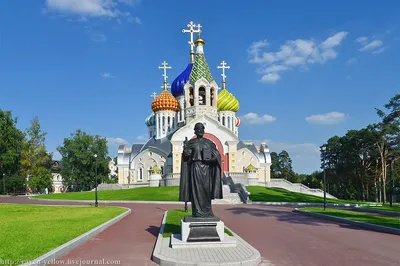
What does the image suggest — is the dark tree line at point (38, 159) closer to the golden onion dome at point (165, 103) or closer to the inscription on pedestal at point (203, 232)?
the golden onion dome at point (165, 103)

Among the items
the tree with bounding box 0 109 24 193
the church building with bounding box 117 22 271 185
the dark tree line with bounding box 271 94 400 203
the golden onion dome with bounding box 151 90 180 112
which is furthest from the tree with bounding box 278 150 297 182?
the tree with bounding box 0 109 24 193

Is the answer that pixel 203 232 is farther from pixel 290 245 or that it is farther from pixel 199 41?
pixel 199 41

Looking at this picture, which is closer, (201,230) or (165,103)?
(201,230)

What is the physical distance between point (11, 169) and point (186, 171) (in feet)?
177

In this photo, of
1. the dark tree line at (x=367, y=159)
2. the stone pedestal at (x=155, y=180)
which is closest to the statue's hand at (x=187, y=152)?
the dark tree line at (x=367, y=159)

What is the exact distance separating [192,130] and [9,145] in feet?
97.5

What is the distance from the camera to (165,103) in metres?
53.6

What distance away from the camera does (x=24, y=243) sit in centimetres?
952

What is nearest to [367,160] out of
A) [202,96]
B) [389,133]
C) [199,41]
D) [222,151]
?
[389,133]

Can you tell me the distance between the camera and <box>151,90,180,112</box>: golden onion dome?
2114 inches

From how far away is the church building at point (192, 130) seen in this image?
44.1 meters

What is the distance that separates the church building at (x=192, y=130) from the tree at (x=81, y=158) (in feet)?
22.2

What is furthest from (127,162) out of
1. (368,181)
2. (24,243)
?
(24,243)

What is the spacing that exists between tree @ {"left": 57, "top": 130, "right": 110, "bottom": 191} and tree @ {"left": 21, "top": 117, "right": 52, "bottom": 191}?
2.72 metres
